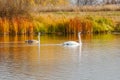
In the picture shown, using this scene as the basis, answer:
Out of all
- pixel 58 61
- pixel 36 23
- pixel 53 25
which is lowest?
pixel 58 61

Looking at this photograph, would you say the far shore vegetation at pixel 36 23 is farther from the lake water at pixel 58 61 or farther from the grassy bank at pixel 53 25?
the lake water at pixel 58 61

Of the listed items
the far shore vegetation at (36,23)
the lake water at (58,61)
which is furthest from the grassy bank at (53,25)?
the lake water at (58,61)

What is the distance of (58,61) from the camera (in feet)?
62.2

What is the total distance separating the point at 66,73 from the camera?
16.2 meters

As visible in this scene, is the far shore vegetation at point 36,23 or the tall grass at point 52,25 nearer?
the tall grass at point 52,25

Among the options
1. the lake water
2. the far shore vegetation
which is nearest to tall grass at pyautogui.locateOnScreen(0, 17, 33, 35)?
the far shore vegetation

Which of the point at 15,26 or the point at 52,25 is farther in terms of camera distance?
the point at 52,25

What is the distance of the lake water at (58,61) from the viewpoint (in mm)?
15765

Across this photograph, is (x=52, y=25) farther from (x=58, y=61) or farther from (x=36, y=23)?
(x=58, y=61)

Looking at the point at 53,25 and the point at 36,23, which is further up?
the point at 36,23

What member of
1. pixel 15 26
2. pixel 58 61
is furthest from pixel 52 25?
pixel 58 61

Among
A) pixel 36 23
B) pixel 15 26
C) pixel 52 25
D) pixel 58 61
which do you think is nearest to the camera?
pixel 58 61

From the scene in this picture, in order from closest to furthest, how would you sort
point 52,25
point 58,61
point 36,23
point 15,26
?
1. point 58,61
2. point 15,26
3. point 36,23
4. point 52,25

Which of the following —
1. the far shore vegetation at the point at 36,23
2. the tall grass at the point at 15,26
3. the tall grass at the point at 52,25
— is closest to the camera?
the tall grass at the point at 15,26
